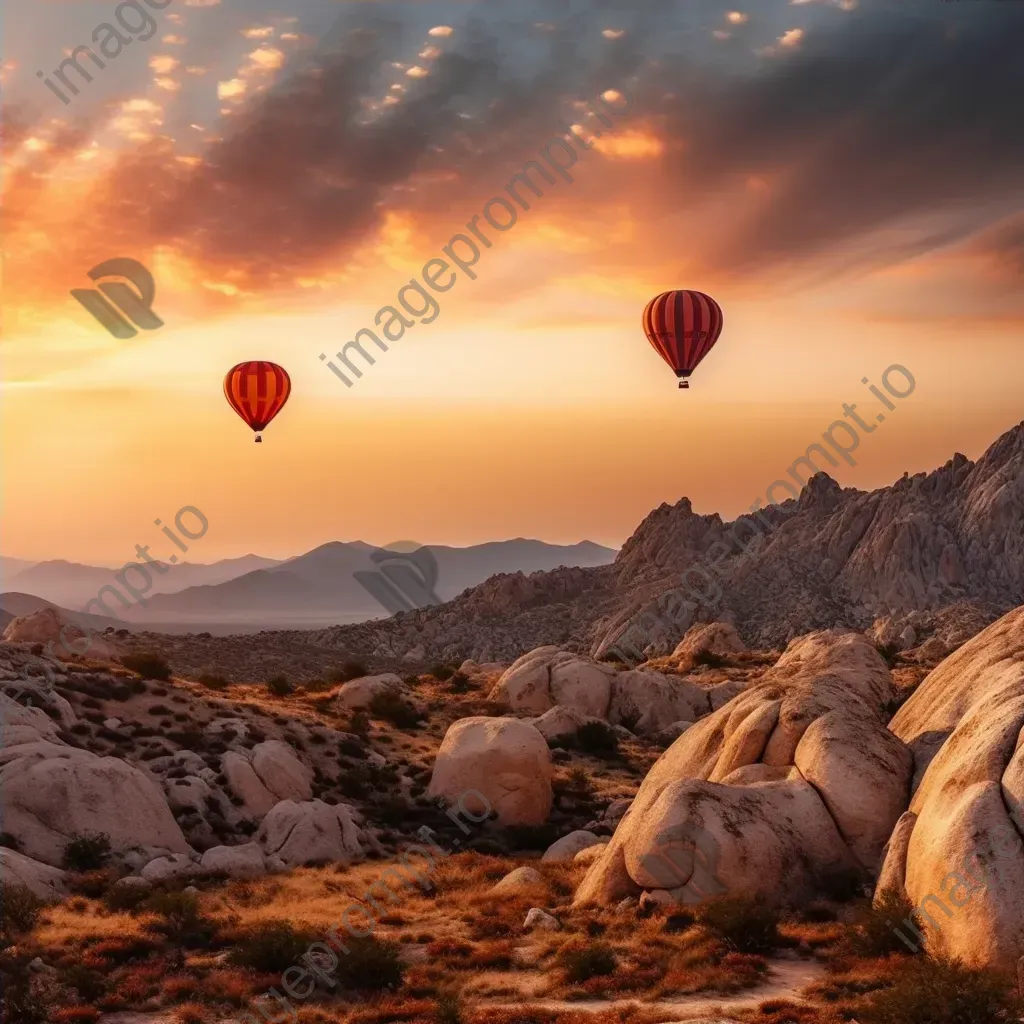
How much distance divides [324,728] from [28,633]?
31.1 meters

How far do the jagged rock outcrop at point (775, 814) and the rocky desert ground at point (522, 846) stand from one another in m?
0.08

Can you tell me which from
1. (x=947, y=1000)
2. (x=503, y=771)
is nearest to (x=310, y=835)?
(x=503, y=771)

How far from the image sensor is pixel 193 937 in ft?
91.4

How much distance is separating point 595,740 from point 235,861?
2669cm

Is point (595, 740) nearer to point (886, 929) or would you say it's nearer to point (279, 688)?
point (279, 688)

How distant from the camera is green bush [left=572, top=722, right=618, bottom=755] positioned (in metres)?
58.2

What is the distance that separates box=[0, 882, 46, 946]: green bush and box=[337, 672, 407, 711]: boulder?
3424cm

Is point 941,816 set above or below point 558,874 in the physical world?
above

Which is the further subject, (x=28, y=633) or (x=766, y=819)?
(x=28, y=633)

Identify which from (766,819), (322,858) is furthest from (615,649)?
(766,819)

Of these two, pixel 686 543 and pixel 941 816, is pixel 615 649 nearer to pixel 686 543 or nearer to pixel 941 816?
pixel 686 543

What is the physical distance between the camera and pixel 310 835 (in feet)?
132

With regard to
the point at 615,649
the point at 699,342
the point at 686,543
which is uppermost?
the point at 699,342

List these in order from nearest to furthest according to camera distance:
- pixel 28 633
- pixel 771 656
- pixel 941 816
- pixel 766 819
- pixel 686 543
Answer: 1. pixel 941 816
2. pixel 766 819
3. pixel 28 633
4. pixel 771 656
5. pixel 686 543
